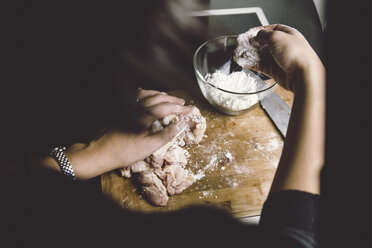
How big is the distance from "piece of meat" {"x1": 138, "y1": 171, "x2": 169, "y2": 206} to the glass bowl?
38cm

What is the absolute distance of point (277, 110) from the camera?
101 centimetres

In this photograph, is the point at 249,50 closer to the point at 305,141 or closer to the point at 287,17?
the point at 305,141

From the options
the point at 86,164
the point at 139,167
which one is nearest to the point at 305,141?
the point at 139,167

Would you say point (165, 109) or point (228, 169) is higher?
point (165, 109)

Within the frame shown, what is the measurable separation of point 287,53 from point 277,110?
0.33m

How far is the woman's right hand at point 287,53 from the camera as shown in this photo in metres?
0.70

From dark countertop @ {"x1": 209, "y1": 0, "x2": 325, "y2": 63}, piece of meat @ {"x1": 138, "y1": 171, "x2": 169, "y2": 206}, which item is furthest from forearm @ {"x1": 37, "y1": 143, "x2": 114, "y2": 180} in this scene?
dark countertop @ {"x1": 209, "y1": 0, "x2": 325, "y2": 63}

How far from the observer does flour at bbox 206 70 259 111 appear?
0.93 meters

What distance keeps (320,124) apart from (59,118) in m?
1.26

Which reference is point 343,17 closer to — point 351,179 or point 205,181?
point 351,179

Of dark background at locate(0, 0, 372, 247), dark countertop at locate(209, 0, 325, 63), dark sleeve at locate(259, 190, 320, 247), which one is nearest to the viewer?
dark sleeve at locate(259, 190, 320, 247)

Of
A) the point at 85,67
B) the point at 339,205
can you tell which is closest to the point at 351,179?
the point at 339,205

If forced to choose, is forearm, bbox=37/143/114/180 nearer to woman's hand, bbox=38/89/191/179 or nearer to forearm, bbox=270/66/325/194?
woman's hand, bbox=38/89/191/179

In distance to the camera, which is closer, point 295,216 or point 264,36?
point 295,216
